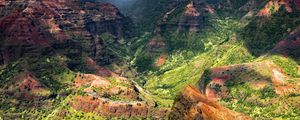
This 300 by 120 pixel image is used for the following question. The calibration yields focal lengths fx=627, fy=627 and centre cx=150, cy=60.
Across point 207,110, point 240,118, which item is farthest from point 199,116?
point 240,118

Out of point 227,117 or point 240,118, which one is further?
point 240,118

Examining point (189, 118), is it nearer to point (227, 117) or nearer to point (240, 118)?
point (227, 117)

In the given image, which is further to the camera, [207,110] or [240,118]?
[240,118]

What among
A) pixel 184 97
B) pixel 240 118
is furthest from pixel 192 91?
pixel 240 118

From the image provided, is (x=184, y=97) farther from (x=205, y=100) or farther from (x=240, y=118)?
(x=240, y=118)
